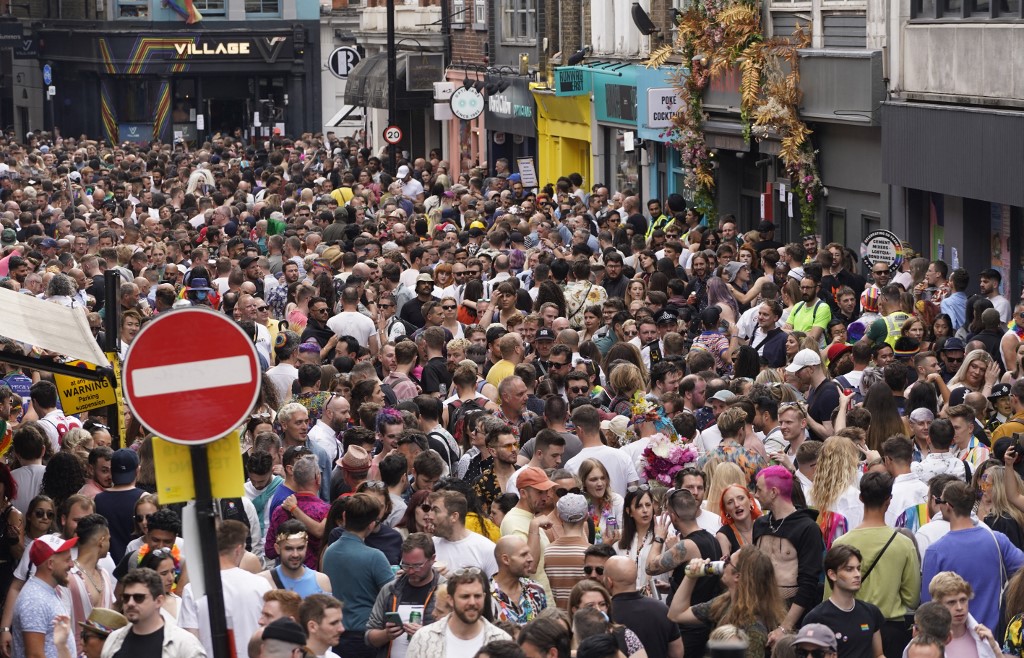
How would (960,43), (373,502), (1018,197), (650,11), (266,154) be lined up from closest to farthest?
(373,502) → (1018,197) → (960,43) → (650,11) → (266,154)

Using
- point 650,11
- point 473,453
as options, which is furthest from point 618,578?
point 650,11

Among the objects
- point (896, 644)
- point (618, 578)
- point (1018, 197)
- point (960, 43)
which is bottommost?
point (896, 644)

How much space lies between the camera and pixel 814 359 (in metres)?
12.8

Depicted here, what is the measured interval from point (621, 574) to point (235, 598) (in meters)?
1.85

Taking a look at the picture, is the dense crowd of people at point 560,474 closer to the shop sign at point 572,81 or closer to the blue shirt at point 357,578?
the blue shirt at point 357,578

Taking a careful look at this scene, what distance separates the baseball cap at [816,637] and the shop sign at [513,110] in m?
31.2

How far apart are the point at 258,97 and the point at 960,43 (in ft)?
171

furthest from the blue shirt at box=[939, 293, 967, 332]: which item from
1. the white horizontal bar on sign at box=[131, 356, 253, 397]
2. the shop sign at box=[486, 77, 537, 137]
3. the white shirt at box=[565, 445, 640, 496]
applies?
the shop sign at box=[486, 77, 537, 137]

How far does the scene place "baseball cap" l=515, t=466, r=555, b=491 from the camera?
9.55 m

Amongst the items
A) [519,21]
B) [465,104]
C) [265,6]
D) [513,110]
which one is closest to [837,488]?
[465,104]

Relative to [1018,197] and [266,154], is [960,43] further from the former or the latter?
[266,154]

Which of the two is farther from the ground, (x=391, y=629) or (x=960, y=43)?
(x=960, y=43)

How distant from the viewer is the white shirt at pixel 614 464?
1090 centimetres

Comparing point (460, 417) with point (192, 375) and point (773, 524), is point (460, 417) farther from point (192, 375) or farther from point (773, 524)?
point (192, 375)
